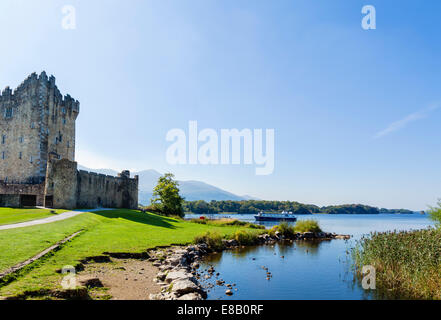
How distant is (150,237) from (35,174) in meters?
34.5

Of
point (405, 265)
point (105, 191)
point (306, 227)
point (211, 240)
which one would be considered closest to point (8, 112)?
point (105, 191)

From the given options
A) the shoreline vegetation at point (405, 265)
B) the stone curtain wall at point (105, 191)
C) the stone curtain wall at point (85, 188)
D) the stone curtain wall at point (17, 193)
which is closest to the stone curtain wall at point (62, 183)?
the stone curtain wall at point (85, 188)

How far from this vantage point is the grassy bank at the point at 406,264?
1339cm

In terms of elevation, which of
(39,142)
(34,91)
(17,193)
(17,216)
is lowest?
(17,216)

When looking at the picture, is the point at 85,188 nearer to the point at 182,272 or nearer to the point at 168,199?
the point at 168,199

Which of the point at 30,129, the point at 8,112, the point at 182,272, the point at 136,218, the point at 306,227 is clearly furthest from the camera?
the point at 8,112

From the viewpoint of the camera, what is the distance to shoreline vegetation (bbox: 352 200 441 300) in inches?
527

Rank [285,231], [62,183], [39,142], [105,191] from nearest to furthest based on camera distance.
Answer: [285,231] → [62,183] → [39,142] → [105,191]

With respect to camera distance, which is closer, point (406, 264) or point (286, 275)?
point (406, 264)

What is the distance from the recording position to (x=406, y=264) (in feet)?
48.9

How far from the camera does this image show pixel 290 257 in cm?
2375

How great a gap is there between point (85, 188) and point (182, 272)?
36349 millimetres

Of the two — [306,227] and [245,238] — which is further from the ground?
[245,238]
